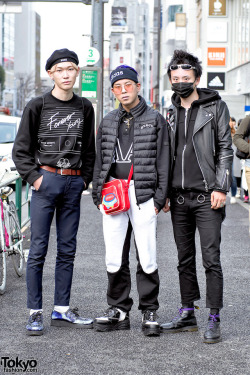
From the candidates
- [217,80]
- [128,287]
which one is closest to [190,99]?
[128,287]

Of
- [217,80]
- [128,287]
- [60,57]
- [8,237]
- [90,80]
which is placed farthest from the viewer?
[217,80]

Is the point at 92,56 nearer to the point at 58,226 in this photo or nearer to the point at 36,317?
the point at 58,226

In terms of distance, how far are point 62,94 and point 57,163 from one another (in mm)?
501

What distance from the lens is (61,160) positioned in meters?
5.32

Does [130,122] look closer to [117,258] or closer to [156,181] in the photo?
[156,181]

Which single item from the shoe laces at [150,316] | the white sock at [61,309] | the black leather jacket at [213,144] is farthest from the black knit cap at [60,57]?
the shoe laces at [150,316]

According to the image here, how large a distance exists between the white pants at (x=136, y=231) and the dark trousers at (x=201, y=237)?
0.64 feet

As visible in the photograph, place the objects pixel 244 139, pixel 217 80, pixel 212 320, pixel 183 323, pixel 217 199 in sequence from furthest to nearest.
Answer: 1. pixel 217 80
2. pixel 244 139
3. pixel 183 323
4. pixel 212 320
5. pixel 217 199

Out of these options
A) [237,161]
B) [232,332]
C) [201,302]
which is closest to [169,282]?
[201,302]

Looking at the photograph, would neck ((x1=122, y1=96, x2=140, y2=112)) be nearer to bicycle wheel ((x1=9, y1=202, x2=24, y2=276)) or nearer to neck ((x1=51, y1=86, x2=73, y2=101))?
neck ((x1=51, y1=86, x2=73, y2=101))

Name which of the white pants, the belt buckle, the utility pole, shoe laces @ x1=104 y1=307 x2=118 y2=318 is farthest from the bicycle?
the utility pole

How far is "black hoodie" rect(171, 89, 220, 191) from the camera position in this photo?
514cm

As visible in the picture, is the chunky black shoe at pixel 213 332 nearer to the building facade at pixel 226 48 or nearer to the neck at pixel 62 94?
the neck at pixel 62 94

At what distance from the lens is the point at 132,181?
5.24m
